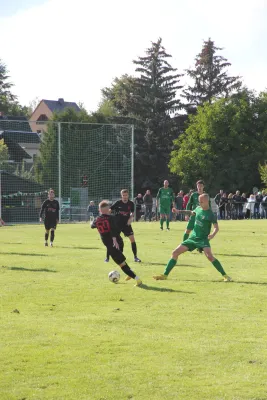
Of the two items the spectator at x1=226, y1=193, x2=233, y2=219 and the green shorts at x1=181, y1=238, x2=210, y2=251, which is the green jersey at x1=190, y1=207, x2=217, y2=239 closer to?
the green shorts at x1=181, y1=238, x2=210, y2=251

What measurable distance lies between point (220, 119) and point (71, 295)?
6075 cm

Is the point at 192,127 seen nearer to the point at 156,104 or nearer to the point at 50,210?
the point at 156,104

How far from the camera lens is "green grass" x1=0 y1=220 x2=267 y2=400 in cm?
709

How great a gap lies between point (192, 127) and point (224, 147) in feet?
13.1

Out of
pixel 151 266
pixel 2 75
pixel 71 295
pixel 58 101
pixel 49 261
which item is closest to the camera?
pixel 71 295

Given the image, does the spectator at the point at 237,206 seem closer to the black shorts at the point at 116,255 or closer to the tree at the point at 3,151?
the tree at the point at 3,151

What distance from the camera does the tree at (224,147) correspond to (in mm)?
71750

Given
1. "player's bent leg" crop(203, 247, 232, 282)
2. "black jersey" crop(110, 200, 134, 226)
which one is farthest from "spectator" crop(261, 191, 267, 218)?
"player's bent leg" crop(203, 247, 232, 282)

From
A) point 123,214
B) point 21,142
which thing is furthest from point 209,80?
point 123,214

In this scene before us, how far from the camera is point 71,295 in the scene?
1296 cm

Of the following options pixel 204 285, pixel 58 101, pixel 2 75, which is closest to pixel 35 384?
pixel 204 285

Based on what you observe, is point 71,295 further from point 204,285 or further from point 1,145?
point 1,145

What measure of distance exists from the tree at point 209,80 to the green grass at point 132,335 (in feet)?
210

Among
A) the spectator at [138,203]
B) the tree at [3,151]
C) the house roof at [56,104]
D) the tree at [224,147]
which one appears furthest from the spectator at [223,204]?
the house roof at [56,104]
